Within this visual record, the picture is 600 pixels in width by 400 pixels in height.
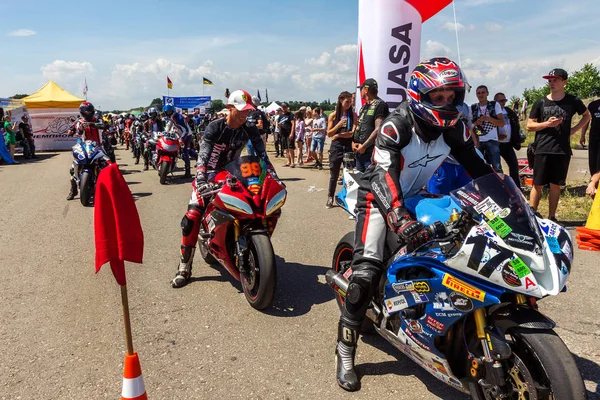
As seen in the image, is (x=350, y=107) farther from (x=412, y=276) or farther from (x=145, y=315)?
(x=412, y=276)

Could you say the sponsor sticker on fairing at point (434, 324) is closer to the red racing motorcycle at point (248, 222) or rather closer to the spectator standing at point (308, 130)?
the red racing motorcycle at point (248, 222)

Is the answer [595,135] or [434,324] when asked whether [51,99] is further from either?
[434,324]

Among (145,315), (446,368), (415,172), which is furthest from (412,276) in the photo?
(145,315)

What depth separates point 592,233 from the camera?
598 cm

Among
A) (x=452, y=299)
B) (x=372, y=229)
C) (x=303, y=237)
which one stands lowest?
(x=303, y=237)

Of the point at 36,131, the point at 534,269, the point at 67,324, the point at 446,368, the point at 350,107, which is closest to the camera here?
the point at 534,269

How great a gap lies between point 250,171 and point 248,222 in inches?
19.3

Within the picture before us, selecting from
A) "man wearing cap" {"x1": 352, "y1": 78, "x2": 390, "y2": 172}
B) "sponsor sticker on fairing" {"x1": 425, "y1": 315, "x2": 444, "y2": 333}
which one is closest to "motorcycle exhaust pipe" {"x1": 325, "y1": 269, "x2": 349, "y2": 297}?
"sponsor sticker on fairing" {"x1": 425, "y1": 315, "x2": 444, "y2": 333}

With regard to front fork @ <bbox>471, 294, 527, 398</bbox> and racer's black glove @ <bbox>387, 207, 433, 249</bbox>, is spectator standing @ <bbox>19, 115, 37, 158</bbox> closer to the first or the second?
racer's black glove @ <bbox>387, 207, 433, 249</bbox>

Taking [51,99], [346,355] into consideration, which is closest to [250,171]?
[346,355]

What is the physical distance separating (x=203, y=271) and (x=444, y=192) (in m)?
3.12

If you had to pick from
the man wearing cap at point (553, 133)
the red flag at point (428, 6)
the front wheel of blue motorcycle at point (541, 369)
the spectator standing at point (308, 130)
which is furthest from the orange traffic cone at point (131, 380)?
the spectator standing at point (308, 130)

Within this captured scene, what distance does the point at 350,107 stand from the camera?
835 centimetres

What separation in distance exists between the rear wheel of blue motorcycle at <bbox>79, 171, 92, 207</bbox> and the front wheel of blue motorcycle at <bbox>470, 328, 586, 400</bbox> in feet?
28.7
